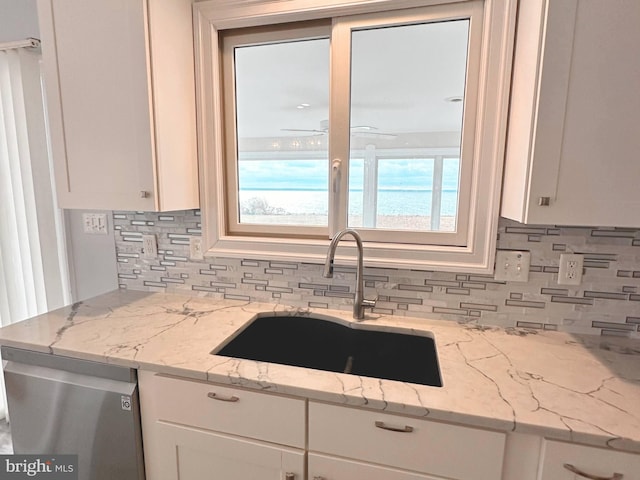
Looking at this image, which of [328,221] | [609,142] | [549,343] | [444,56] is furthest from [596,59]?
[328,221]

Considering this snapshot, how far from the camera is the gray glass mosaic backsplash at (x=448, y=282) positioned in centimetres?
128

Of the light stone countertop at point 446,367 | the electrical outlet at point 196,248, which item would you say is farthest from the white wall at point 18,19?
the light stone countertop at point 446,367

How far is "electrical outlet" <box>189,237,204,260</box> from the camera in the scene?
1688 mm

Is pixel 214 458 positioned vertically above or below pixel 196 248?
below

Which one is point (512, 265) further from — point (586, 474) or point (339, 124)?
point (339, 124)

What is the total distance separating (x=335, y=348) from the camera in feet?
4.85

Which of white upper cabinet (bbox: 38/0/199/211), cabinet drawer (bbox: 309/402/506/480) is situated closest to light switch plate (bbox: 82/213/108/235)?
white upper cabinet (bbox: 38/0/199/211)

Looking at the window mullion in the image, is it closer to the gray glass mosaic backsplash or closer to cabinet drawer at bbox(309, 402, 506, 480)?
the gray glass mosaic backsplash

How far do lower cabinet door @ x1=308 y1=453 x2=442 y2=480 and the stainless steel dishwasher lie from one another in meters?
0.61

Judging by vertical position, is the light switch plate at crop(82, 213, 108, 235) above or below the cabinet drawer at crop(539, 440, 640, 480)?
above

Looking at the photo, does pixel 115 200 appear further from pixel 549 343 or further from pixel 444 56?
pixel 549 343

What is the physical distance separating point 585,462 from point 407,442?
1.33ft

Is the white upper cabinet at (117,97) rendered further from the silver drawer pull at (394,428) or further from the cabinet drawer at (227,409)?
the silver drawer pull at (394,428)

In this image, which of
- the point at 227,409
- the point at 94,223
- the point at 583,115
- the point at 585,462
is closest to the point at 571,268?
the point at 583,115
